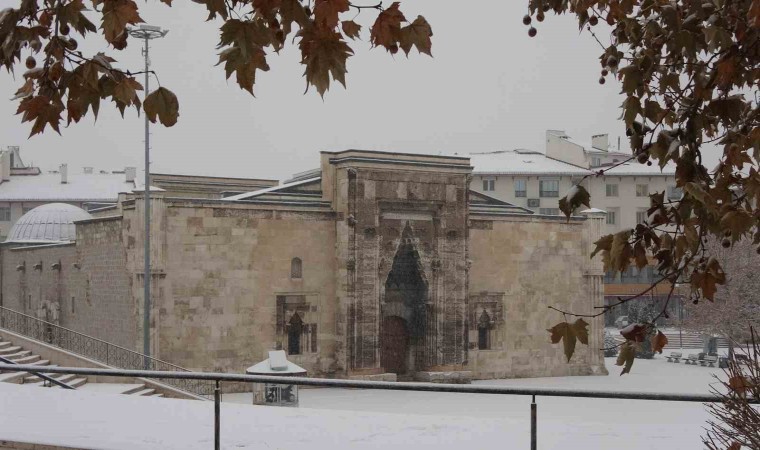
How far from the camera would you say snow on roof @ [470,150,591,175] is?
68.8 meters

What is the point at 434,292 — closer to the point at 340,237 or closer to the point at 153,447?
the point at 340,237

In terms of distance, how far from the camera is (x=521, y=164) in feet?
233

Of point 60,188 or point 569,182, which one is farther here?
point 60,188

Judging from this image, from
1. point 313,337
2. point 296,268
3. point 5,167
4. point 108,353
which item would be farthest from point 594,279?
point 5,167

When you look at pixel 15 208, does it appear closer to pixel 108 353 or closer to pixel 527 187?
pixel 527 187

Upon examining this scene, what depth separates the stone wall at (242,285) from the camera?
30250 millimetres

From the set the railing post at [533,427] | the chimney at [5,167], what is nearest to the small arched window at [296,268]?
the railing post at [533,427]

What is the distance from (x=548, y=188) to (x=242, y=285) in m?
40.9

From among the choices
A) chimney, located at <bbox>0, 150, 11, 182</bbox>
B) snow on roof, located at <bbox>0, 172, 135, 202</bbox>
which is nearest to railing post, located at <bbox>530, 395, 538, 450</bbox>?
snow on roof, located at <bbox>0, 172, 135, 202</bbox>

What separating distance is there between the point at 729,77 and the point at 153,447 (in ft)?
18.1

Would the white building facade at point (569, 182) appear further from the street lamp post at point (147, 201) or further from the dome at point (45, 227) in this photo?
the street lamp post at point (147, 201)

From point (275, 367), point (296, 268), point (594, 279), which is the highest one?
point (296, 268)

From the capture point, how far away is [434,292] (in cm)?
3422

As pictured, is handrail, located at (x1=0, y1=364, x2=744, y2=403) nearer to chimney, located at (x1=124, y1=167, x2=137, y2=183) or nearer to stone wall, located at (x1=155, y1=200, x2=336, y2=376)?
stone wall, located at (x1=155, y1=200, x2=336, y2=376)
